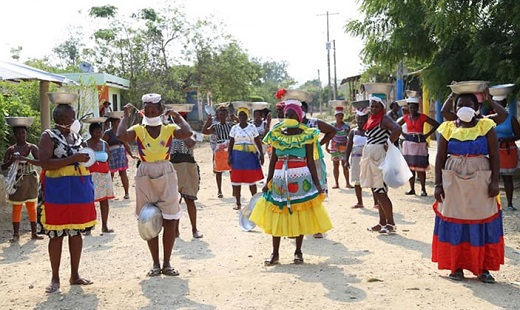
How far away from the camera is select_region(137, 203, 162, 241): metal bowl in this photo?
608 cm

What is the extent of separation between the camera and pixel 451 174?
19.5 ft

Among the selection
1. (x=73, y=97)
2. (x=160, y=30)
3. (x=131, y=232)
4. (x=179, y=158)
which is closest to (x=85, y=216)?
(x=73, y=97)

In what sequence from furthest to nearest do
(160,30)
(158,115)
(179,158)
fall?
(160,30) → (179,158) → (158,115)

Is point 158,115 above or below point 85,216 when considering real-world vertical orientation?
above

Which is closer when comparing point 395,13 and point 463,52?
point 463,52

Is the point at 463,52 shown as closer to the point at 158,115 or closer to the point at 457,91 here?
the point at 457,91

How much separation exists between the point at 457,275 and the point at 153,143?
317cm

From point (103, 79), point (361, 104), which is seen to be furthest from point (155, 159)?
point (103, 79)

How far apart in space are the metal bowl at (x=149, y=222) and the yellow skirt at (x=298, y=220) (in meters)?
1.21

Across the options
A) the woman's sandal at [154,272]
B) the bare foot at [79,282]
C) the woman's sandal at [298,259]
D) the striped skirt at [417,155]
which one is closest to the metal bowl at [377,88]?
the woman's sandal at [298,259]

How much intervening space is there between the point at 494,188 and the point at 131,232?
213 inches

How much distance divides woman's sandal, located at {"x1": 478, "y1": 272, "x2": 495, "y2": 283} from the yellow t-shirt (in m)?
3.23

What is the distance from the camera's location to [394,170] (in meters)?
8.35

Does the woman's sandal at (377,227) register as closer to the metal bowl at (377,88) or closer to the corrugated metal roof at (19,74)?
the metal bowl at (377,88)
